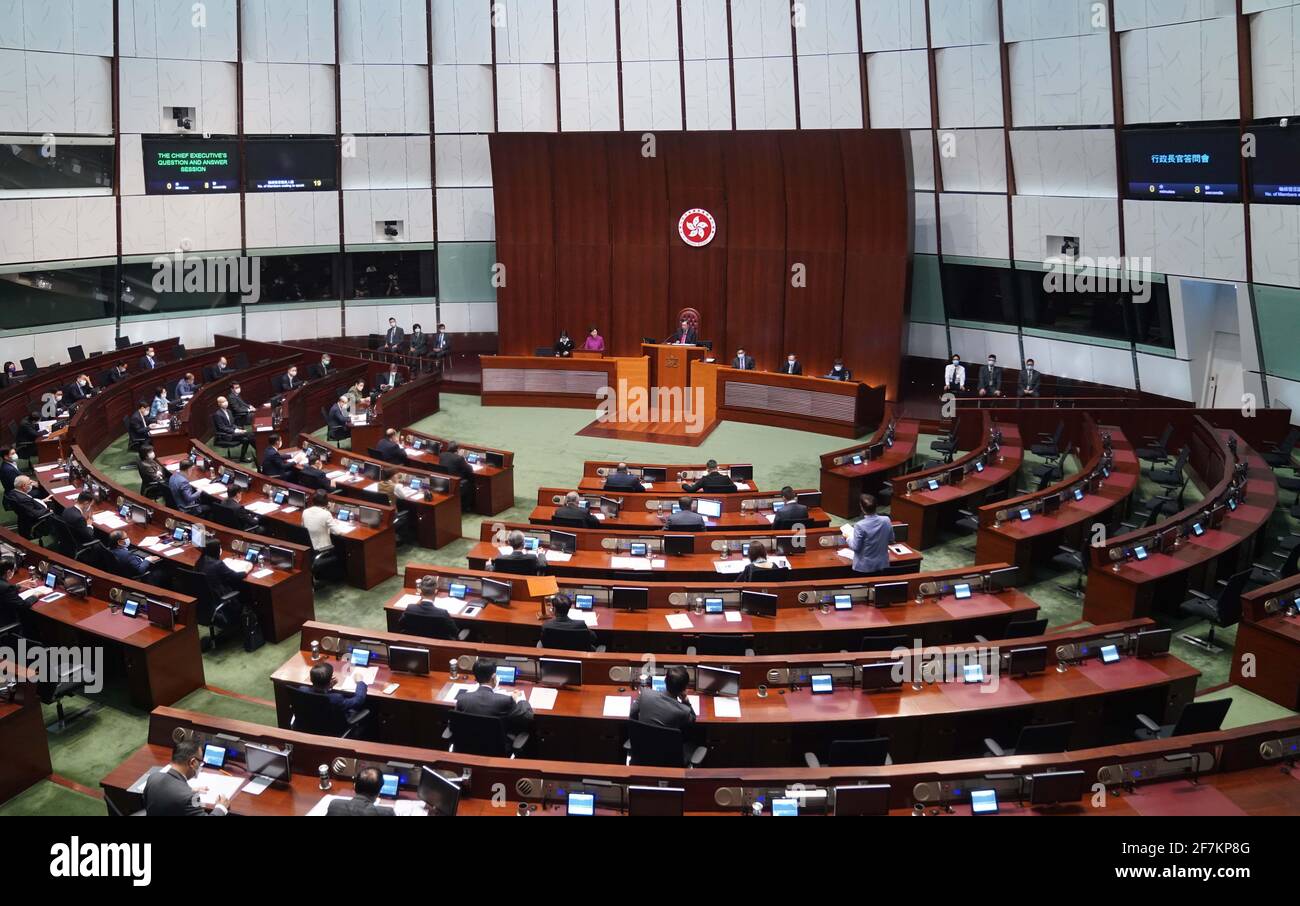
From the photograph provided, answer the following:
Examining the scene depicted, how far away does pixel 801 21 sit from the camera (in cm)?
1767

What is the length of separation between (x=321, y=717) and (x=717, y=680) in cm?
263

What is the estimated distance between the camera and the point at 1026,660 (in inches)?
280

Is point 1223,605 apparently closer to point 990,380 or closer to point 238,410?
point 990,380

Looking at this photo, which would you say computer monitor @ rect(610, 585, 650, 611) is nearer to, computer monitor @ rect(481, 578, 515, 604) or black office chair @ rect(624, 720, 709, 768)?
computer monitor @ rect(481, 578, 515, 604)

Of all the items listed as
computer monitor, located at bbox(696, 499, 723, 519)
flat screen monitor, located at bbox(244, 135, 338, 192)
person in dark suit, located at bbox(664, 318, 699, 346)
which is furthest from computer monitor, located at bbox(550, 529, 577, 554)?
flat screen monitor, located at bbox(244, 135, 338, 192)

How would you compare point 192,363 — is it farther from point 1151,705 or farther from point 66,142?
point 1151,705

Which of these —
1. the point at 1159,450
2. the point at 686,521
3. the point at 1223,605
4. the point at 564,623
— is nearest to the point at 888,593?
the point at 686,521

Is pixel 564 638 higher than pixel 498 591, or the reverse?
pixel 498 591

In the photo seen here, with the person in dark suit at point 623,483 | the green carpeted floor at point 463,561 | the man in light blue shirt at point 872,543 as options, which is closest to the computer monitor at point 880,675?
the man in light blue shirt at point 872,543

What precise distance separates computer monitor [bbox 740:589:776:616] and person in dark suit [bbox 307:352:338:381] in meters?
11.2

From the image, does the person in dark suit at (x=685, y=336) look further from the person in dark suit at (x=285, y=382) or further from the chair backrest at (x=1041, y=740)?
the chair backrest at (x=1041, y=740)

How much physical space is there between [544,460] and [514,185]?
21.1 ft

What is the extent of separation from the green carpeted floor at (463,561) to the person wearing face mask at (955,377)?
5.78 ft

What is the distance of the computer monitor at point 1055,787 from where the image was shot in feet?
17.8
